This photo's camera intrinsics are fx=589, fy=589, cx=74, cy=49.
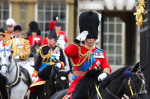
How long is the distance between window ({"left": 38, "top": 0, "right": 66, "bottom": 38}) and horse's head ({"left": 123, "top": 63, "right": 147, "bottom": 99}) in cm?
1500

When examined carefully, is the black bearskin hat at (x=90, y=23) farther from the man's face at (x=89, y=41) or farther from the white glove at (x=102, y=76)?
the white glove at (x=102, y=76)

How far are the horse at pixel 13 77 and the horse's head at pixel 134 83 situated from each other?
4054mm

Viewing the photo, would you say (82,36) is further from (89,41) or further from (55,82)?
(55,82)

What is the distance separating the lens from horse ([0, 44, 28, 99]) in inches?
427

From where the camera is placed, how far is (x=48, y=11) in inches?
878

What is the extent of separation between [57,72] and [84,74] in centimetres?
278

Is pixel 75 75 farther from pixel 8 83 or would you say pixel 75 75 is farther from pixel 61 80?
pixel 8 83

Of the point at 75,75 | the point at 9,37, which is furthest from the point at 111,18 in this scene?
the point at 75,75

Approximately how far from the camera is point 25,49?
12.2m

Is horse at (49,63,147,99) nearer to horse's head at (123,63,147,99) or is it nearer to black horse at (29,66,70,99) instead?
horse's head at (123,63,147,99)

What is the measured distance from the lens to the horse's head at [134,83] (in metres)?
6.93

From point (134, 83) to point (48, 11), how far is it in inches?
610

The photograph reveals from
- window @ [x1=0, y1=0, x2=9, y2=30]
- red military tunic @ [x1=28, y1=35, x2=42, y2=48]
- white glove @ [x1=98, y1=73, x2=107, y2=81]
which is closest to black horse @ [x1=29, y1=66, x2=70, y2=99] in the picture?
white glove @ [x1=98, y1=73, x2=107, y2=81]

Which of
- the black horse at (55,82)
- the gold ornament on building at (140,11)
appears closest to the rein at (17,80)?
the black horse at (55,82)
